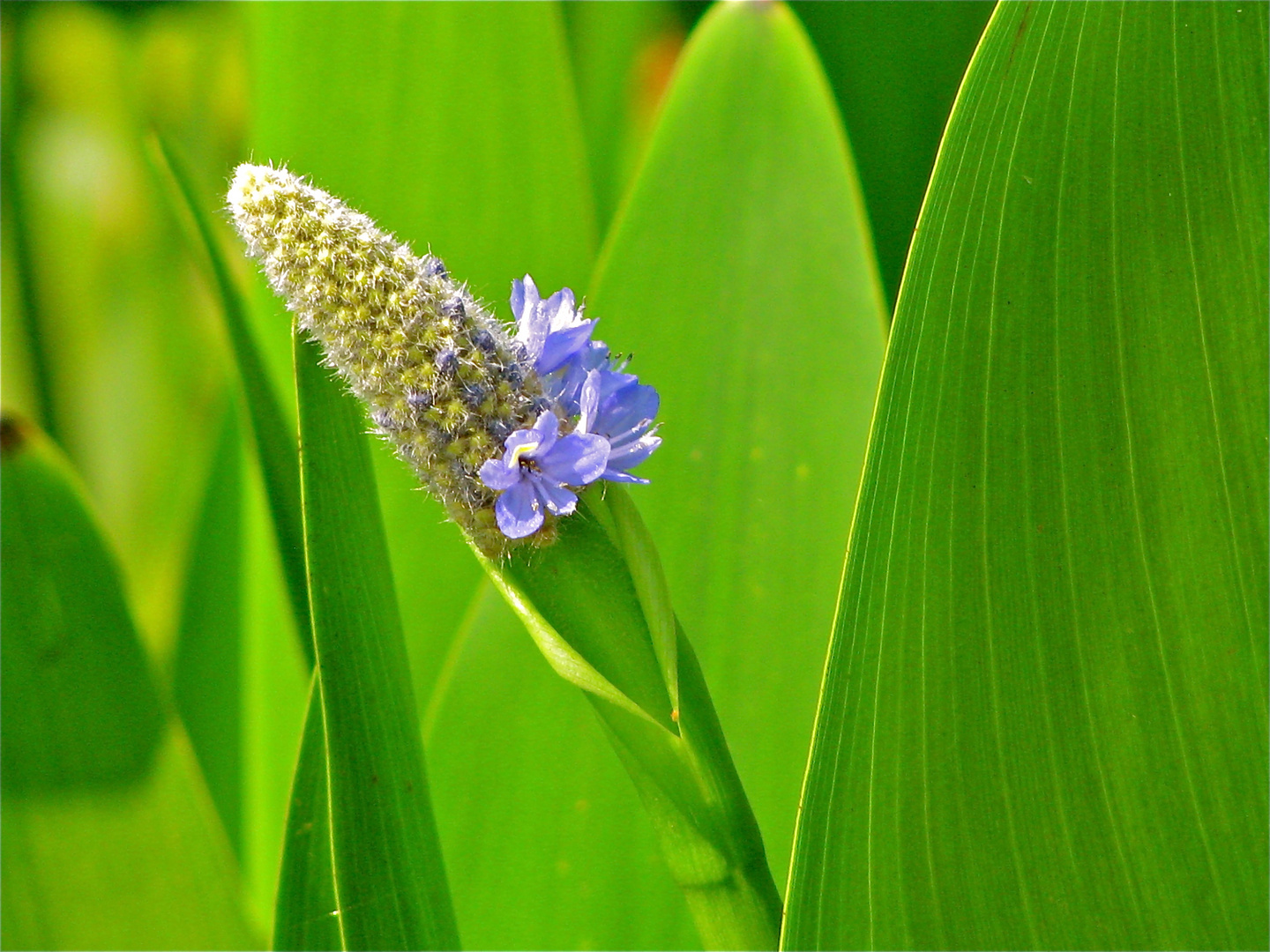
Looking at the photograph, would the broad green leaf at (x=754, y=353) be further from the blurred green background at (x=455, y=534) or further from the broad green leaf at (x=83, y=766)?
the broad green leaf at (x=83, y=766)

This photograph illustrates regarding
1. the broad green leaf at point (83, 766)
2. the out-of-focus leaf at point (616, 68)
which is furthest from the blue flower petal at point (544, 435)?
the out-of-focus leaf at point (616, 68)

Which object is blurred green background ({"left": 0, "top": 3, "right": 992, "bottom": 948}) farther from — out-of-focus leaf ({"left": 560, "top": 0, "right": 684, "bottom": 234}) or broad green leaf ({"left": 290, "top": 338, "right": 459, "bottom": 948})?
broad green leaf ({"left": 290, "top": 338, "right": 459, "bottom": 948})

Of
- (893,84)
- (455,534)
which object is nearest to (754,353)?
(455,534)

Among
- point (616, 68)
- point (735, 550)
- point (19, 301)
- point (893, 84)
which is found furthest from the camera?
point (19, 301)

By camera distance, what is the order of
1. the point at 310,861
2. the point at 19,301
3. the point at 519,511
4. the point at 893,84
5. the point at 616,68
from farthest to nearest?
1. the point at 19,301
2. the point at 616,68
3. the point at 893,84
4. the point at 310,861
5. the point at 519,511

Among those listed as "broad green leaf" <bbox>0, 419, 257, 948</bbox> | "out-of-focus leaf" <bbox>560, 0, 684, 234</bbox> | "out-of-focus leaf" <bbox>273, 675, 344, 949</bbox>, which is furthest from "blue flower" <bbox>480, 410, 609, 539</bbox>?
"out-of-focus leaf" <bbox>560, 0, 684, 234</bbox>

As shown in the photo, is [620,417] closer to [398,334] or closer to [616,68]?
[398,334]

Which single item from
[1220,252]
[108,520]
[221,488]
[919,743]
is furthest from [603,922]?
[108,520]
